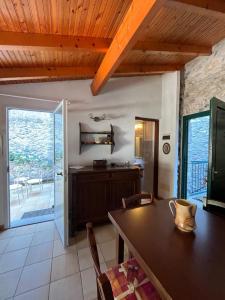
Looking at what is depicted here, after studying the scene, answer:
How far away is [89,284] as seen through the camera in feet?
5.86

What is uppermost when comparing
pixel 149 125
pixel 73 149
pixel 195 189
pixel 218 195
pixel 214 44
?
pixel 214 44

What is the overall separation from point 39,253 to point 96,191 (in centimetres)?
114

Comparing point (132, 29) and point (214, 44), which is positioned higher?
point (214, 44)

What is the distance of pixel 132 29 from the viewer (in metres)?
1.61

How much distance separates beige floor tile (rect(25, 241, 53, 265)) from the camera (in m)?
2.17

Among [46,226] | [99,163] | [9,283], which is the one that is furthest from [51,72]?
[9,283]

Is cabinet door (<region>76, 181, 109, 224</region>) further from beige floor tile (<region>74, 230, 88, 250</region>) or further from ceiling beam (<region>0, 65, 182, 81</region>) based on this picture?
ceiling beam (<region>0, 65, 182, 81</region>)

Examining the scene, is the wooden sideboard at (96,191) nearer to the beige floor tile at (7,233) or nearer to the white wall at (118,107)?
the white wall at (118,107)

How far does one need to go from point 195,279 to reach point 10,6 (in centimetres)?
229

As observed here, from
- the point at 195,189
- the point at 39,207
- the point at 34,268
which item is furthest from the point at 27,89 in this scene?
the point at 195,189

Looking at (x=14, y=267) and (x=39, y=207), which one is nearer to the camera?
(x=14, y=267)

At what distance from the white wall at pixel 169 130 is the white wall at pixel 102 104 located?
0.57ft

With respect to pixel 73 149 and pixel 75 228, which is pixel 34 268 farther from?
pixel 73 149

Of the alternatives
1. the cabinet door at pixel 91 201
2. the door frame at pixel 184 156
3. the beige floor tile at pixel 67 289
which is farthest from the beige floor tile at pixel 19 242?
the door frame at pixel 184 156
